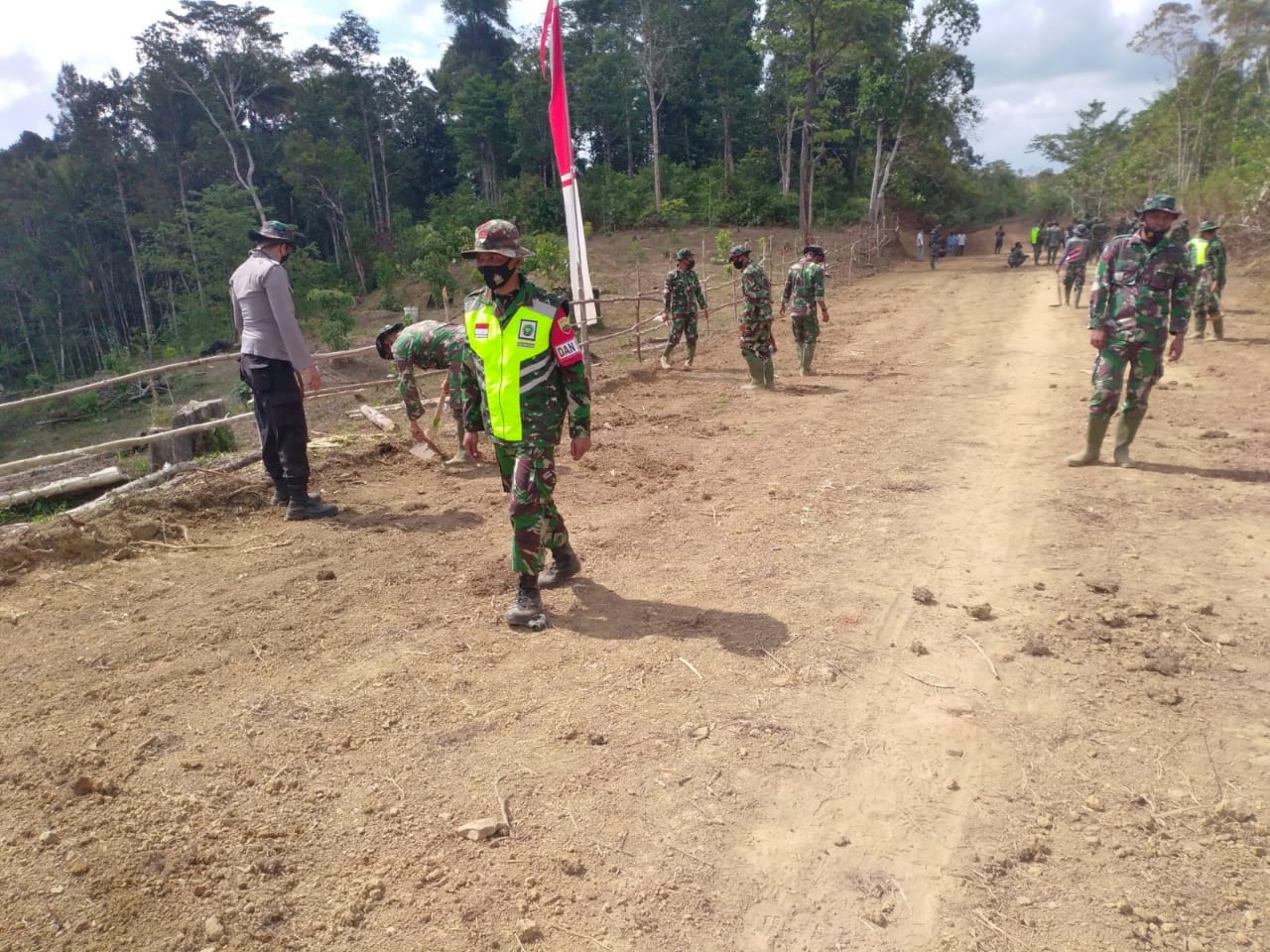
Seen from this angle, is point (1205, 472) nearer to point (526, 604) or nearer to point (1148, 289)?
point (1148, 289)

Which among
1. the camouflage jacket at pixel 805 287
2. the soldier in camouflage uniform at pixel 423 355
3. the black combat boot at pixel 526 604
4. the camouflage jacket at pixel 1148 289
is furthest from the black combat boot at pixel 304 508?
the camouflage jacket at pixel 805 287

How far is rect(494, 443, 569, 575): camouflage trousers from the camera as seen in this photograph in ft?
11.9

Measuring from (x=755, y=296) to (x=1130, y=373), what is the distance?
4.06 metres

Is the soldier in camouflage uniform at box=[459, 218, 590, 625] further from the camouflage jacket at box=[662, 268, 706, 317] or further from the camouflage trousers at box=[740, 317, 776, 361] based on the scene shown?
the camouflage jacket at box=[662, 268, 706, 317]

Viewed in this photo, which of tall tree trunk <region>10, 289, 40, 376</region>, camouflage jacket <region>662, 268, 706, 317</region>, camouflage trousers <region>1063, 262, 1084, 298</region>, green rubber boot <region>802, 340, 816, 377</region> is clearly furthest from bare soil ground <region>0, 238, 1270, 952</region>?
tall tree trunk <region>10, 289, 40, 376</region>

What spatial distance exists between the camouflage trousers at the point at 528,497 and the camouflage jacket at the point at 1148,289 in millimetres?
4262

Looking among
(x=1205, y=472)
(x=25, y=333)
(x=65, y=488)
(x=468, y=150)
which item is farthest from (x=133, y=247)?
(x=1205, y=472)

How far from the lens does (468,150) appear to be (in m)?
40.4

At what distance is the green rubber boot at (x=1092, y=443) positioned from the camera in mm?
5637

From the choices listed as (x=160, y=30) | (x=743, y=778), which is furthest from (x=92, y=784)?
(x=160, y=30)

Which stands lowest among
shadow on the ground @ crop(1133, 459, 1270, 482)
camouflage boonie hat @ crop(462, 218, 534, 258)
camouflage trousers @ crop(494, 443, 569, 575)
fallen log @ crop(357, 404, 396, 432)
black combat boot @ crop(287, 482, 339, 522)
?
shadow on the ground @ crop(1133, 459, 1270, 482)

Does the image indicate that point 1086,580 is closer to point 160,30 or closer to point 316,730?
point 316,730

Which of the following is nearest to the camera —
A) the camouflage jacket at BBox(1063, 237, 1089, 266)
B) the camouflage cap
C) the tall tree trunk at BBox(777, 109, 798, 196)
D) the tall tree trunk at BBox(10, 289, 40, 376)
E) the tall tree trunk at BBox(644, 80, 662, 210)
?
the camouflage cap

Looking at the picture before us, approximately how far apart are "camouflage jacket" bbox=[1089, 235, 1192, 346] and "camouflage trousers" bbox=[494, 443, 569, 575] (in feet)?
14.0
